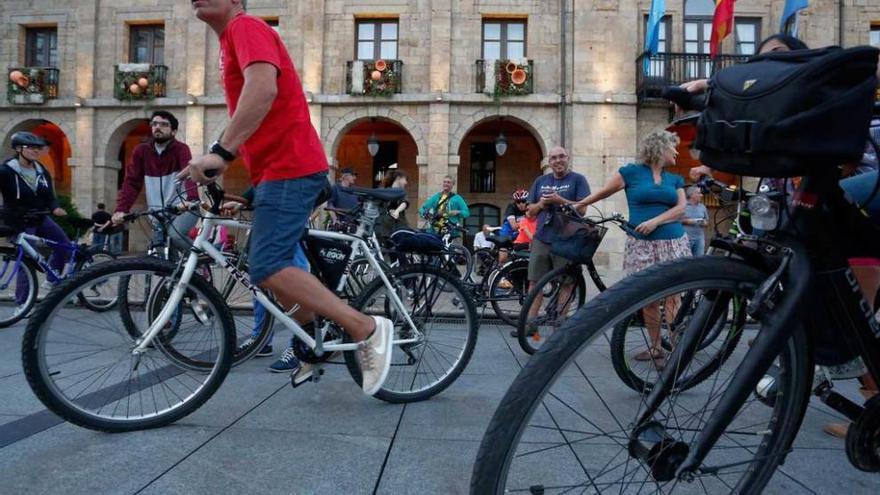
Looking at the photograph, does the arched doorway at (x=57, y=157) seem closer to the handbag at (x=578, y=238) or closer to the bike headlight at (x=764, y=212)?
the handbag at (x=578, y=238)

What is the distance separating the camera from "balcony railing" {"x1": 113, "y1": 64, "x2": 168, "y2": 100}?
1736 cm

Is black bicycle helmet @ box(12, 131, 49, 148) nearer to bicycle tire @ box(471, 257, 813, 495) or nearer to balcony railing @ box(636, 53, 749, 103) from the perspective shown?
bicycle tire @ box(471, 257, 813, 495)

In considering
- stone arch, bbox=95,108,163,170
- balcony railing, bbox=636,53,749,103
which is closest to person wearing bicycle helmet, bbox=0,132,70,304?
stone arch, bbox=95,108,163,170

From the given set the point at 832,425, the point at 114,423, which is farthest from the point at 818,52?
the point at 114,423

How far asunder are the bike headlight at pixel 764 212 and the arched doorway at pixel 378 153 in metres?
18.8

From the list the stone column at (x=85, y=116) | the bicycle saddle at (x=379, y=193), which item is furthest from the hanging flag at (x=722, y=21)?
the stone column at (x=85, y=116)

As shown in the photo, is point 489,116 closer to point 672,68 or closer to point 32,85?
point 672,68

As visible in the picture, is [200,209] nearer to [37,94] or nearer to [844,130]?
[844,130]

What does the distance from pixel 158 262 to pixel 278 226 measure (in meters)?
0.67

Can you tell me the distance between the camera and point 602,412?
2.85 metres

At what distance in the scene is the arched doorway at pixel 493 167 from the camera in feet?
65.6

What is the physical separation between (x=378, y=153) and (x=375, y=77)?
4.15m

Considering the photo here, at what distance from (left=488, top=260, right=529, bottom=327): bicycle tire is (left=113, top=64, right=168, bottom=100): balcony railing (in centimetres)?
1544

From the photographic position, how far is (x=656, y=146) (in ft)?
14.6
